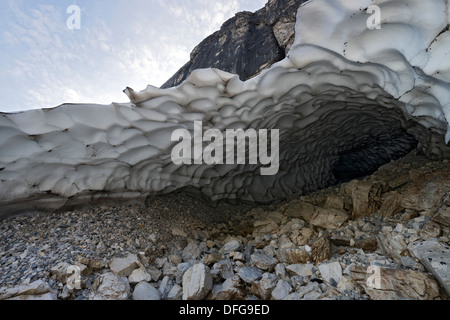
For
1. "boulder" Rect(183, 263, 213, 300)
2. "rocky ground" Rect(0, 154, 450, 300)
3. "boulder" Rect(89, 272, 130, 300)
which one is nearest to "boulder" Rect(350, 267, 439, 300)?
"rocky ground" Rect(0, 154, 450, 300)

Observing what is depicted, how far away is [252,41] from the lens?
6688 millimetres

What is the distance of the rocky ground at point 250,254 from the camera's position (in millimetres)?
1550

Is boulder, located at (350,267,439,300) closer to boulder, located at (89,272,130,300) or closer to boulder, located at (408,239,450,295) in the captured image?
boulder, located at (408,239,450,295)

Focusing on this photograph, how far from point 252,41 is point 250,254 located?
6.31m

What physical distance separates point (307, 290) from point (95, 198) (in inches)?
100

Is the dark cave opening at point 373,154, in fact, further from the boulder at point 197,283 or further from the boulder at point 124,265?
the boulder at point 124,265

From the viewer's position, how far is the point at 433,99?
201cm

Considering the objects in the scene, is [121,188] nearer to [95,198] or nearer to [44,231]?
[95,198]

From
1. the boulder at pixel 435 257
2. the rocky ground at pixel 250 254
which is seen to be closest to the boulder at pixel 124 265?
the rocky ground at pixel 250 254

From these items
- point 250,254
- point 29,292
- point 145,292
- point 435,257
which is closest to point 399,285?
point 435,257

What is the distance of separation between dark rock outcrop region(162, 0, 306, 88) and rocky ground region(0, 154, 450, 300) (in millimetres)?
4546

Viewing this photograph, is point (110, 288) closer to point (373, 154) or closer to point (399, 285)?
point (399, 285)

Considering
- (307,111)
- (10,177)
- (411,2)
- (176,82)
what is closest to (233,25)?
(176,82)

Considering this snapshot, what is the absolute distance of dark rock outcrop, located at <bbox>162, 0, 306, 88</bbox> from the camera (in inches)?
239
